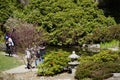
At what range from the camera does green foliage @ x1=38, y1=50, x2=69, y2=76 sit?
2473 centimetres

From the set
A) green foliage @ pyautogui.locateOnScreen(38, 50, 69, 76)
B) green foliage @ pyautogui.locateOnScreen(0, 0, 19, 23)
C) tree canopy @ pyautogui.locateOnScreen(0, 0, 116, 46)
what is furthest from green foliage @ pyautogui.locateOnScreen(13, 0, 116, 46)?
green foliage @ pyautogui.locateOnScreen(38, 50, 69, 76)

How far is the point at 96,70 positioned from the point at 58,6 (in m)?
17.7

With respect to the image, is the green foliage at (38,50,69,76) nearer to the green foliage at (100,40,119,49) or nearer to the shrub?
the shrub

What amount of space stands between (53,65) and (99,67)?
2833 millimetres

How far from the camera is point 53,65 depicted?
24.9 meters

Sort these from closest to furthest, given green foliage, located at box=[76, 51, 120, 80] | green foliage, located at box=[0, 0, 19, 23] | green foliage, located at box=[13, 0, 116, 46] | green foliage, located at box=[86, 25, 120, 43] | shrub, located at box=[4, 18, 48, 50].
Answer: green foliage, located at box=[76, 51, 120, 80] → shrub, located at box=[4, 18, 48, 50] → green foliage, located at box=[86, 25, 120, 43] → green foliage, located at box=[13, 0, 116, 46] → green foliage, located at box=[0, 0, 19, 23]

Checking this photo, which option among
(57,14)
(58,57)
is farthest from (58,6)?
(58,57)

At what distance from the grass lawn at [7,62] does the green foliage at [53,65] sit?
12.4 feet

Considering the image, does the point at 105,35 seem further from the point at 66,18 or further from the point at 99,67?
the point at 99,67

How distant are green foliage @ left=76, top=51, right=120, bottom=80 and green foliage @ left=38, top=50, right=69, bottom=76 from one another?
1.02 m

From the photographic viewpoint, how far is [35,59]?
28.9 m

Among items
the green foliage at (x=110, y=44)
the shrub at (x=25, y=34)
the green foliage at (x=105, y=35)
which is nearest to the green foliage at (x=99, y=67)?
the green foliage at (x=110, y=44)

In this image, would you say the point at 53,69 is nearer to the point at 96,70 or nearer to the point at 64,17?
the point at 96,70

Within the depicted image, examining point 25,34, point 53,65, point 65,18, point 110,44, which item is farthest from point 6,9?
point 53,65
